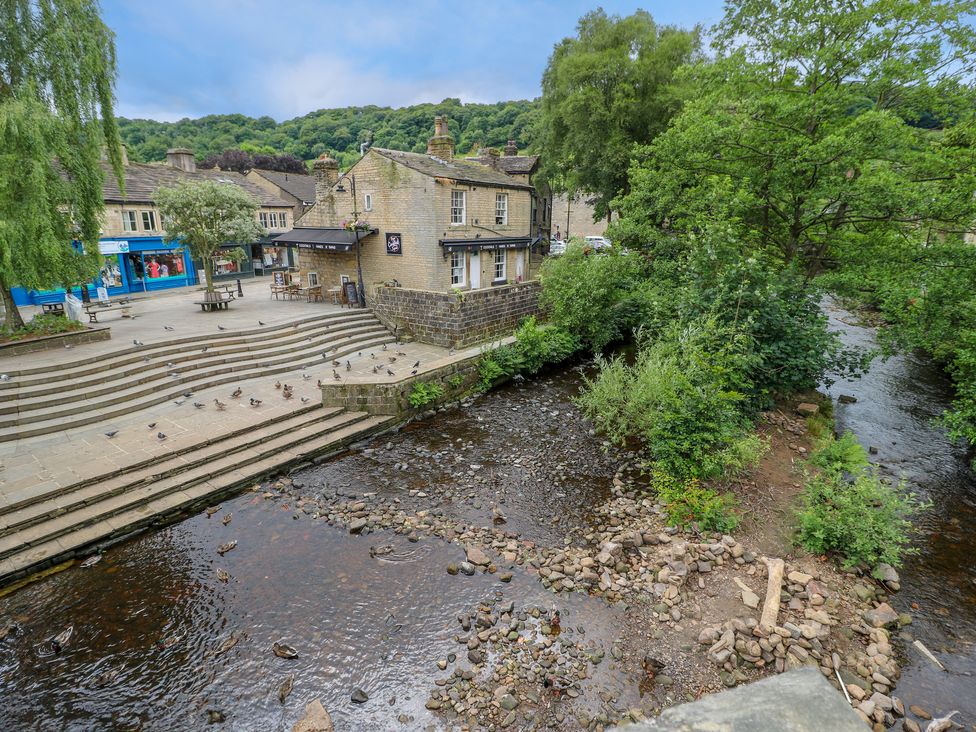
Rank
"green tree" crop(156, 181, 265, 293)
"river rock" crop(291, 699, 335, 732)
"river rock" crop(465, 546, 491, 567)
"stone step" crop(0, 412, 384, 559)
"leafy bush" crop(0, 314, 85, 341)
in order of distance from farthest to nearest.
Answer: "green tree" crop(156, 181, 265, 293), "leafy bush" crop(0, 314, 85, 341), "river rock" crop(465, 546, 491, 567), "stone step" crop(0, 412, 384, 559), "river rock" crop(291, 699, 335, 732)

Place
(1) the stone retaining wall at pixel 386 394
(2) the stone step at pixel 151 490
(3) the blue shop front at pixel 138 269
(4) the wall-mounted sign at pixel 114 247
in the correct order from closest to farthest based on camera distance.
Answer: (2) the stone step at pixel 151 490 → (1) the stone retaining wall at pixel 386 394 → (3) the blue shop front at pixel 138 269 → (4) the wall-mounted sign at pixel 114 247

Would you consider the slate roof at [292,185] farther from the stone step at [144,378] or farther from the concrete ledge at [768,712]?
the concrete ledge at [768,712]

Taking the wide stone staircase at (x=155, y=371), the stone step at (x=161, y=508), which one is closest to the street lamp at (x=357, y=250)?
the wide stone staircase at (x=155, y=371)

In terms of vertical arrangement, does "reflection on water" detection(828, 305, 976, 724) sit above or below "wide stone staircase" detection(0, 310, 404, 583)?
below

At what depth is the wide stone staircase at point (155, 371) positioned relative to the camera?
34.7 ft

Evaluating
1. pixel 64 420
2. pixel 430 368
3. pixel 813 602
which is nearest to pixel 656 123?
pixel 430 368

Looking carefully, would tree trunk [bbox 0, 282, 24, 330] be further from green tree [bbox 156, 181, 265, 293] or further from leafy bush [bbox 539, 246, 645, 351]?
leafy bush [bbox 539, 246, 645, 351]

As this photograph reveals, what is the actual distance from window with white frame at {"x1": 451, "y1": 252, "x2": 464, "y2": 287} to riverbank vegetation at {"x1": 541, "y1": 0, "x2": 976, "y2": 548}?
8855 millimetres

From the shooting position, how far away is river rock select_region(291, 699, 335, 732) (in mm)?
5117

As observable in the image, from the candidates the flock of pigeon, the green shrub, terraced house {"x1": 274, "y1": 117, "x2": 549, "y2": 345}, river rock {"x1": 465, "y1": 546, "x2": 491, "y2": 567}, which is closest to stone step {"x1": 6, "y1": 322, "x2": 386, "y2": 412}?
the flock of pigeon

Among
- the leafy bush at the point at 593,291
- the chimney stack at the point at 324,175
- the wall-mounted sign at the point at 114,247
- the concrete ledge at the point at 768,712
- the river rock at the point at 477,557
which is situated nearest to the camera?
the concrete ledge at the point at 768,712

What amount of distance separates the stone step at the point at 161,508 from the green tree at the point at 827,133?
1124cm

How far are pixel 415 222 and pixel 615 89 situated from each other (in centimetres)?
1110

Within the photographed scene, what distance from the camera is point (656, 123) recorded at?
21953 mm
